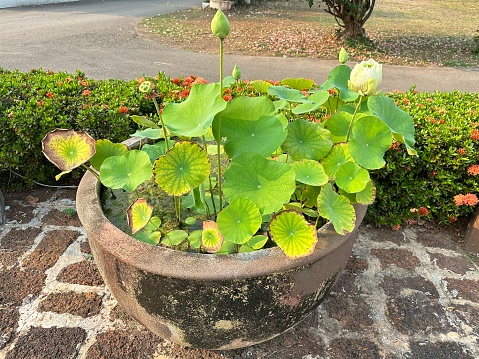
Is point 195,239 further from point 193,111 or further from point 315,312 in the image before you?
point 315,312

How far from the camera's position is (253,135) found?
1.57m

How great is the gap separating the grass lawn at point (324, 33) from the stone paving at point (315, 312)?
560 cm

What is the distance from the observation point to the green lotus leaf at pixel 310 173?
153 centimetres

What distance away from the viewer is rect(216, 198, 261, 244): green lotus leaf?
1.45 meters

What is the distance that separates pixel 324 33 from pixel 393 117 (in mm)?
7981

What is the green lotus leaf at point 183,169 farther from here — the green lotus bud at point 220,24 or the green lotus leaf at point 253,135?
the green lotus bud at point 220,24

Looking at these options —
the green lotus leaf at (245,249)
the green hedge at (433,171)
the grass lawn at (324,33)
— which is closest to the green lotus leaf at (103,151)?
the green lotus leaf at (245,249)

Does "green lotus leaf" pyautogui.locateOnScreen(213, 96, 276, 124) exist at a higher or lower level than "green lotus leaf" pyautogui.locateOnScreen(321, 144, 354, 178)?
higher

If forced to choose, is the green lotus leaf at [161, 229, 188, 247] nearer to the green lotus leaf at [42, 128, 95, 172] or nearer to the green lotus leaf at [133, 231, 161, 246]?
the green lotus leaf at [133, 231, 161, 246]

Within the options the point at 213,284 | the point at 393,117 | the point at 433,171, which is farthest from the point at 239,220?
the point at 433,171

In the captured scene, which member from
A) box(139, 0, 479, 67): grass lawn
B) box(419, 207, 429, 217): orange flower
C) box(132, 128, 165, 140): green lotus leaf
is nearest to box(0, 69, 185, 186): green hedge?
box(132, 128, 165, 140): green lotus leaf

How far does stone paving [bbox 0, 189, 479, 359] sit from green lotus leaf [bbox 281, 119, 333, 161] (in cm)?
91

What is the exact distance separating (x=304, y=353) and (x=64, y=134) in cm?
142

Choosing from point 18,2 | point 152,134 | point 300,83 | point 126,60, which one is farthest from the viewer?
point 18,2
